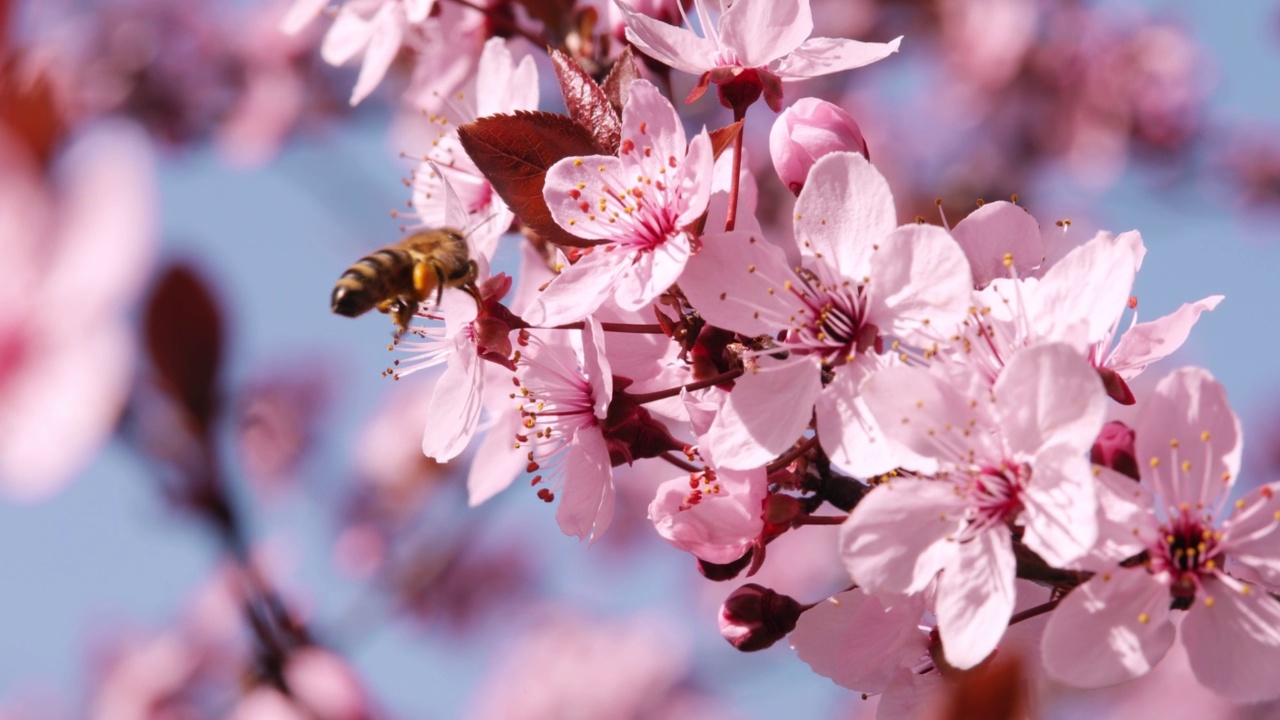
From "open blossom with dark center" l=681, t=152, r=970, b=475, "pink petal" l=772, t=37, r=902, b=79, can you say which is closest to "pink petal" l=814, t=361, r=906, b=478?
"open blossom with dark center" l=681, t=152, r=970, b=475

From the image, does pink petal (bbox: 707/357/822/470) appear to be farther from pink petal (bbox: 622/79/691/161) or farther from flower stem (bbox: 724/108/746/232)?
pink petal (bbox: 622/79/691/161)

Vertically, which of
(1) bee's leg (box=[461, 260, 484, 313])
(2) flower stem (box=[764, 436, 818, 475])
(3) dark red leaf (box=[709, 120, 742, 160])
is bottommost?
(2) flower stem (box=[764, 436, 818, 475])

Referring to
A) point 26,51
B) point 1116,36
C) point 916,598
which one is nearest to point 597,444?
point 916,598

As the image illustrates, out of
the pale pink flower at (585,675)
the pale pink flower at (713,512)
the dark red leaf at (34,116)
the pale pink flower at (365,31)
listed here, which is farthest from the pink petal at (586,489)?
the pale pink flower at (585,675)

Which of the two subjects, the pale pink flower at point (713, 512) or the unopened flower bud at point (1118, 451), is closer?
the unopened flower bud at point (1118, 451)

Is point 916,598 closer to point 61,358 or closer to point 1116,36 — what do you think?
point 61,358

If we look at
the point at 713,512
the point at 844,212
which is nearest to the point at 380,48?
the point at 844,212

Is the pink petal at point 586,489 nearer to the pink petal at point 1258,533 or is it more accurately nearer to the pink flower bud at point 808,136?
the pink flower bud at point 808,136
